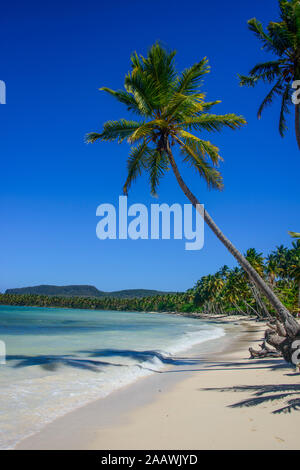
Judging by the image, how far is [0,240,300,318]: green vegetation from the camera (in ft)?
147

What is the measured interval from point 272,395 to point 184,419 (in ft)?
6.52

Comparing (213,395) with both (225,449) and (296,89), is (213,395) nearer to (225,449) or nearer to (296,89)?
(225,449)

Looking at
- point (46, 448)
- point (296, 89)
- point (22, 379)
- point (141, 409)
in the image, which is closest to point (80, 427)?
point (46, 448)

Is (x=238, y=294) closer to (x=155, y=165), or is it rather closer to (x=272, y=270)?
(x=272, y=270)

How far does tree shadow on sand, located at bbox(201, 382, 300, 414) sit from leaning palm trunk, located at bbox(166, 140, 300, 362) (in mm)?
1968

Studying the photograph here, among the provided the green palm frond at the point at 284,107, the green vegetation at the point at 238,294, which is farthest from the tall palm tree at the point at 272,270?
the green palm frond at the point at 284,107

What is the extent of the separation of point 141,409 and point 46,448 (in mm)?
2211

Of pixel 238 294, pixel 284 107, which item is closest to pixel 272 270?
pixel 238 294

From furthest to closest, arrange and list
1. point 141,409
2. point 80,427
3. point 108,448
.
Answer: point 141,409
point 80,427
point 108,448

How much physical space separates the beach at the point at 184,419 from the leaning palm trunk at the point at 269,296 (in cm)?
81

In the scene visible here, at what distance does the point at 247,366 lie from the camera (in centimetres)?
1078

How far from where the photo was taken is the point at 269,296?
31.3 ft

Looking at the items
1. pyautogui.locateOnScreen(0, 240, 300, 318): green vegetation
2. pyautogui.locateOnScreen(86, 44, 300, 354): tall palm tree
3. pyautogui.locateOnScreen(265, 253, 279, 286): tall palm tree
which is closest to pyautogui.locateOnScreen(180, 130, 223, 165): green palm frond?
pyautogui.locateOnScreen(86, 44, 300, 354): tall palm tree

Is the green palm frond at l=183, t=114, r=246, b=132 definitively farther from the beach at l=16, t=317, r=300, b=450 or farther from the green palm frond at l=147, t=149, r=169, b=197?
the beach at l=16, t=317, r=300, b=450
